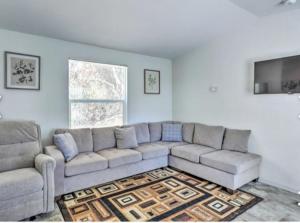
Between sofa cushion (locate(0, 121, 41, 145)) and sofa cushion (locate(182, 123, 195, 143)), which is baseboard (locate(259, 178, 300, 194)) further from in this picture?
sofa cushion (locate(0, 121, 41, 145))

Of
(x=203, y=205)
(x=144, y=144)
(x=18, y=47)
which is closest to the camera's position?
(x=203, y=205)

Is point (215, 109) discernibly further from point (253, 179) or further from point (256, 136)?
point (253, 179)

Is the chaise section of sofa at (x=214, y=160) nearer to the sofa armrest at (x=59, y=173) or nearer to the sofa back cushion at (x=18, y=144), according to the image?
the sofa armrest at (x=59, y=173)

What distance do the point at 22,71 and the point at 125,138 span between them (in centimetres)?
195

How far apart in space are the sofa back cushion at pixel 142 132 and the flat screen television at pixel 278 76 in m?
2.16

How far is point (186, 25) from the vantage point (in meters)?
3.38

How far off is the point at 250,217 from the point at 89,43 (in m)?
3.57

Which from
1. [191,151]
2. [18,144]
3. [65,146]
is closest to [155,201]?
[191,151]

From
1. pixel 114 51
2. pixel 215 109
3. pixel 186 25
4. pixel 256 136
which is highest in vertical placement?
pixel 186 25

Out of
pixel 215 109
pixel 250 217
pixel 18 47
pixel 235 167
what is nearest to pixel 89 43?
pixel 18 47

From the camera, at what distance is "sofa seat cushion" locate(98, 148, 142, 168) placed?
3107mm

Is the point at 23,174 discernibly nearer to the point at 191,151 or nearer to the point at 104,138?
the point at 104,138

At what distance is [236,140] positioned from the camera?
11.2 feet

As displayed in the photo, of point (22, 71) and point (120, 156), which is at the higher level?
point (22, 71)
